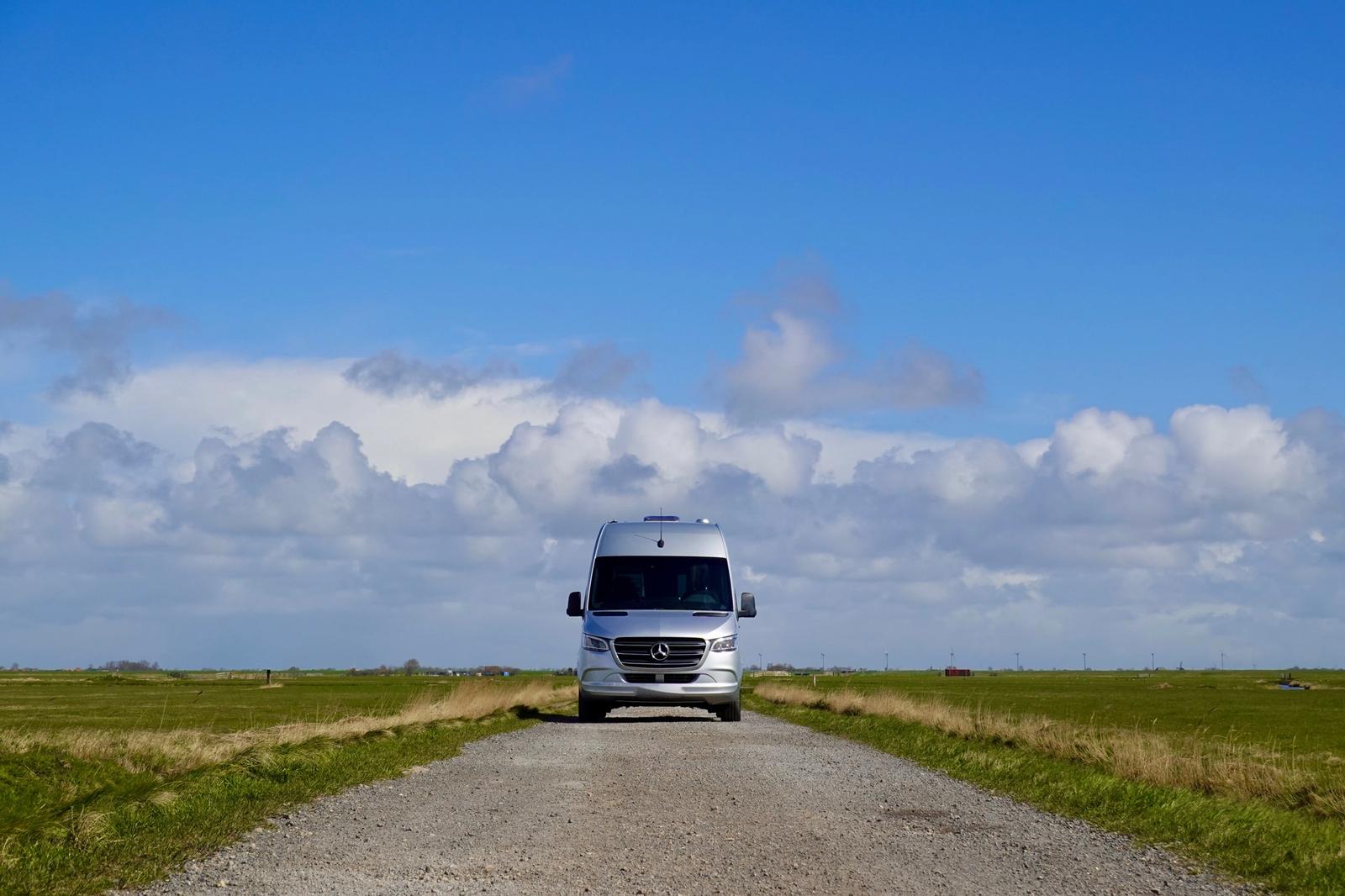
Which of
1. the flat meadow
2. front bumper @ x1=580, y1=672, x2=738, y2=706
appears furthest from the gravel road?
the flat meadow

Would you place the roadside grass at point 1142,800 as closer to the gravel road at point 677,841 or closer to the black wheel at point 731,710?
the gravel road at point 677,841

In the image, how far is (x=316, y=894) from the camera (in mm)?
7918

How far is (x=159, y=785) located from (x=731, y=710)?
14.7 meters

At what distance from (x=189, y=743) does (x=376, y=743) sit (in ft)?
9.39

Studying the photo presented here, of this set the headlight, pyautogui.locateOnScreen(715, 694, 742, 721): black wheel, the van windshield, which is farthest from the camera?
pyautogui.locateOnScreen(715, 694, 742, 721): black wheel

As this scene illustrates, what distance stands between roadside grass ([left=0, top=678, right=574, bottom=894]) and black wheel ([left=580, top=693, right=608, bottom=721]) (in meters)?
2.09

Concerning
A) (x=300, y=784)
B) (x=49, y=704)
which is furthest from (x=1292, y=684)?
(x=300, y=784)

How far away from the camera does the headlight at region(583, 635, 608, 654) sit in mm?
24781

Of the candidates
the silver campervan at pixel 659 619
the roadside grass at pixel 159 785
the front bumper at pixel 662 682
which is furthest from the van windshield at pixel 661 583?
the roadside grass at pixel 159 785

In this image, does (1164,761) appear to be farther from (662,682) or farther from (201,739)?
(201,739)

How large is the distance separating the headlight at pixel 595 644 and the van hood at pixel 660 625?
0.10m

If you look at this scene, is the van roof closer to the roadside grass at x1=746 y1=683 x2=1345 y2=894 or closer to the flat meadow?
the roadside grass at x1=746 y1=683 x2=1345 y2=894

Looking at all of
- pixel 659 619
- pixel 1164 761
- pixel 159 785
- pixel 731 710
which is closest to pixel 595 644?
pixel 659 619

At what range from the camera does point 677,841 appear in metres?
10.0
